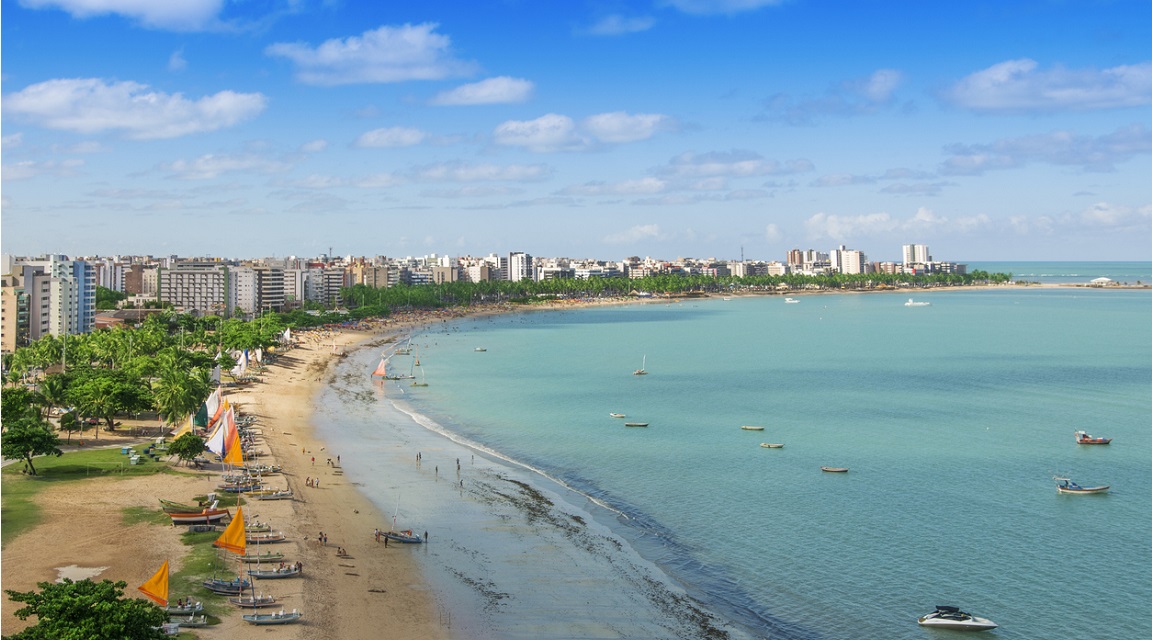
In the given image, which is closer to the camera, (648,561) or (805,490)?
(648,561)

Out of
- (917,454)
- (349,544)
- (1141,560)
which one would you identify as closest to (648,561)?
(349,544)

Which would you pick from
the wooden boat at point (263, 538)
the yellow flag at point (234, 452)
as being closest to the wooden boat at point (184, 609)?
the wooden boat at point (263, 538)

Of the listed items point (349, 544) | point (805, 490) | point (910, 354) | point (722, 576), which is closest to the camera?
point (722, 576)

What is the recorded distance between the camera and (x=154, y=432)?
55.1m

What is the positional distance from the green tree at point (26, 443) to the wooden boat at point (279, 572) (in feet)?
57.6

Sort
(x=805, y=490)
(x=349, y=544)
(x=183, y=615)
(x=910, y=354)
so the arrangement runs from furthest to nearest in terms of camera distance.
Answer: (x=910, y=354) → (x=805, y=490) → (x=349, y=544) → (x=183, y=615)

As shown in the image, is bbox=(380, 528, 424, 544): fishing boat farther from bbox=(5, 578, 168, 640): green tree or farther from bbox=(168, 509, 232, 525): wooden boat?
bbox=(5, 578, 168, 640): green tree

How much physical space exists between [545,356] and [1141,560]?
8285 centimetres

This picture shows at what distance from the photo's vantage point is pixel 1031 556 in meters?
34.6

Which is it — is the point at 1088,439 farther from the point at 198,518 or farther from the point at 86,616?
the point at 86,616

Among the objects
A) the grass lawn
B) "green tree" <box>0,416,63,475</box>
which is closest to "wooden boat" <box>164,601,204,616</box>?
the grass lawn

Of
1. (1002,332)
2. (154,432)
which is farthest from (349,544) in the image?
(1002,332)

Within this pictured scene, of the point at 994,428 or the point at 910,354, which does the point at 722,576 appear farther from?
the point at 910,354

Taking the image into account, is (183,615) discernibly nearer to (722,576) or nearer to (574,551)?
(574,551)
